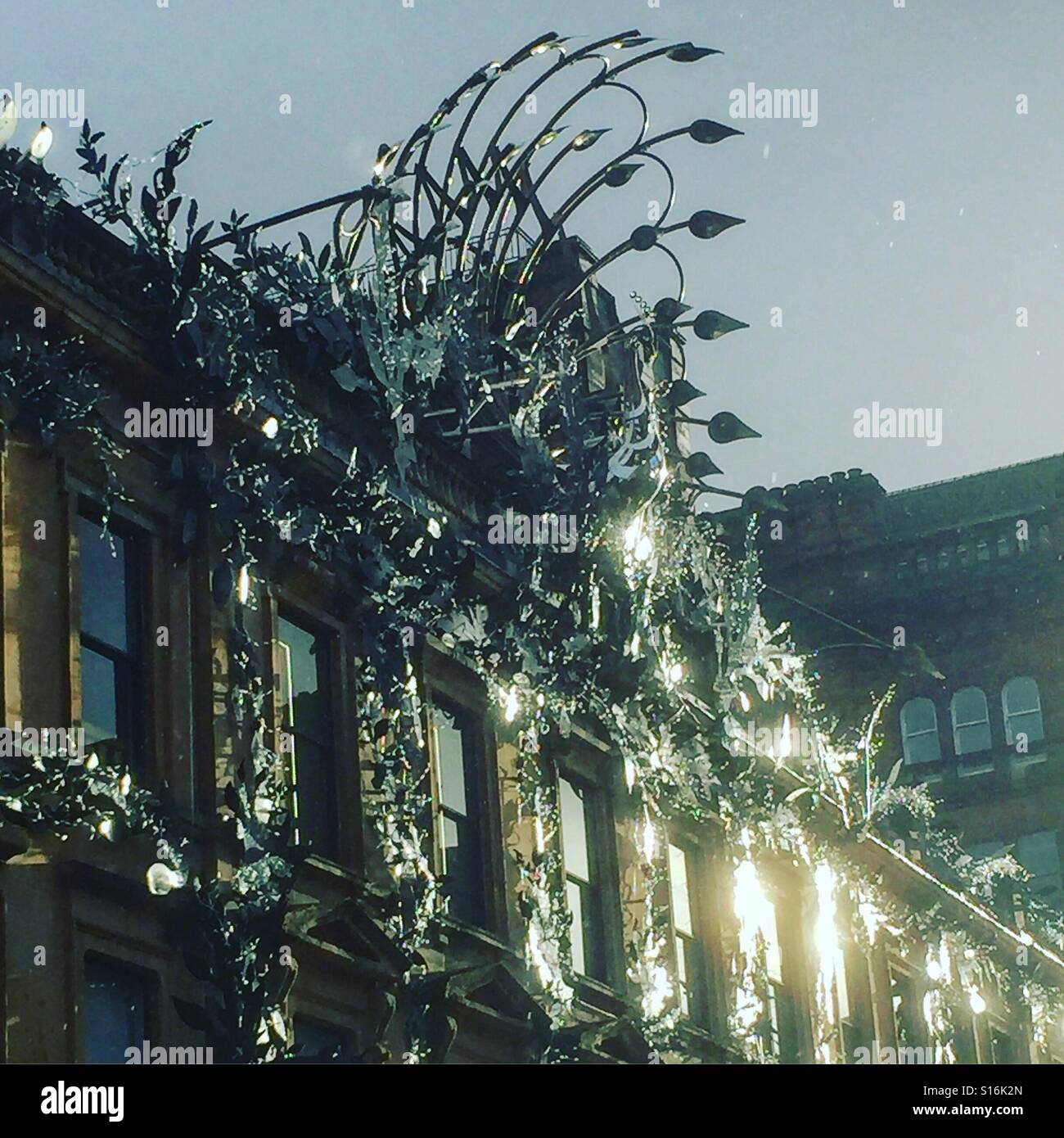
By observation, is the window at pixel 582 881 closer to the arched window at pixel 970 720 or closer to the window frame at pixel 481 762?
the window frame at pixel 481 762

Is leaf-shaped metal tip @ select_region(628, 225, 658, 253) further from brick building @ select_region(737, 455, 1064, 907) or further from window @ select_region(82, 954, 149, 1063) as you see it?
brick building @ select_region(737, 455, 1064, 907)

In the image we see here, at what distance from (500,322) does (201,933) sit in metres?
8.15

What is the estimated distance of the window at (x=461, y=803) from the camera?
2292 centimetres

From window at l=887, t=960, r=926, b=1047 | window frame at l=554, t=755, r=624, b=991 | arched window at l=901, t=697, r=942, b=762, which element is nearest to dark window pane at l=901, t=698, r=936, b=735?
arched window at l=901, t=697, r=942, b=762

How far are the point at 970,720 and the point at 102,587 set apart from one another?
31563mm

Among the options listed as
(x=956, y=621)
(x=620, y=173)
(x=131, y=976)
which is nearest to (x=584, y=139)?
(x=620, y=173)

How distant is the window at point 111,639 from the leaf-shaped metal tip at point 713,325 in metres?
6.68

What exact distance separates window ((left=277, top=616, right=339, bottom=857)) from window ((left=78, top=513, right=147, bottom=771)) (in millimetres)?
1754

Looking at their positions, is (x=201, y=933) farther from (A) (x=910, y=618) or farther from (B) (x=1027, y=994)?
(A) (x=910, y=618)

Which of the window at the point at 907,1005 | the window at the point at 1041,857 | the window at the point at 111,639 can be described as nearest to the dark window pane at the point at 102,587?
the window at the point at 111,639

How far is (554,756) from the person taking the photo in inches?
998

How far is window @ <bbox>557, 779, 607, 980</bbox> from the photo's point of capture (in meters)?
25.3

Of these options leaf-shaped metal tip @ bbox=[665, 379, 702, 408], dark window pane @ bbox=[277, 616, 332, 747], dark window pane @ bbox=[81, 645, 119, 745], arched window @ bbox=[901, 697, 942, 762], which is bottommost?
dark window pane @ bbox=[81, 645, 119, 745]

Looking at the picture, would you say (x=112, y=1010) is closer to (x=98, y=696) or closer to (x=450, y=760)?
(x=98, y=696)
